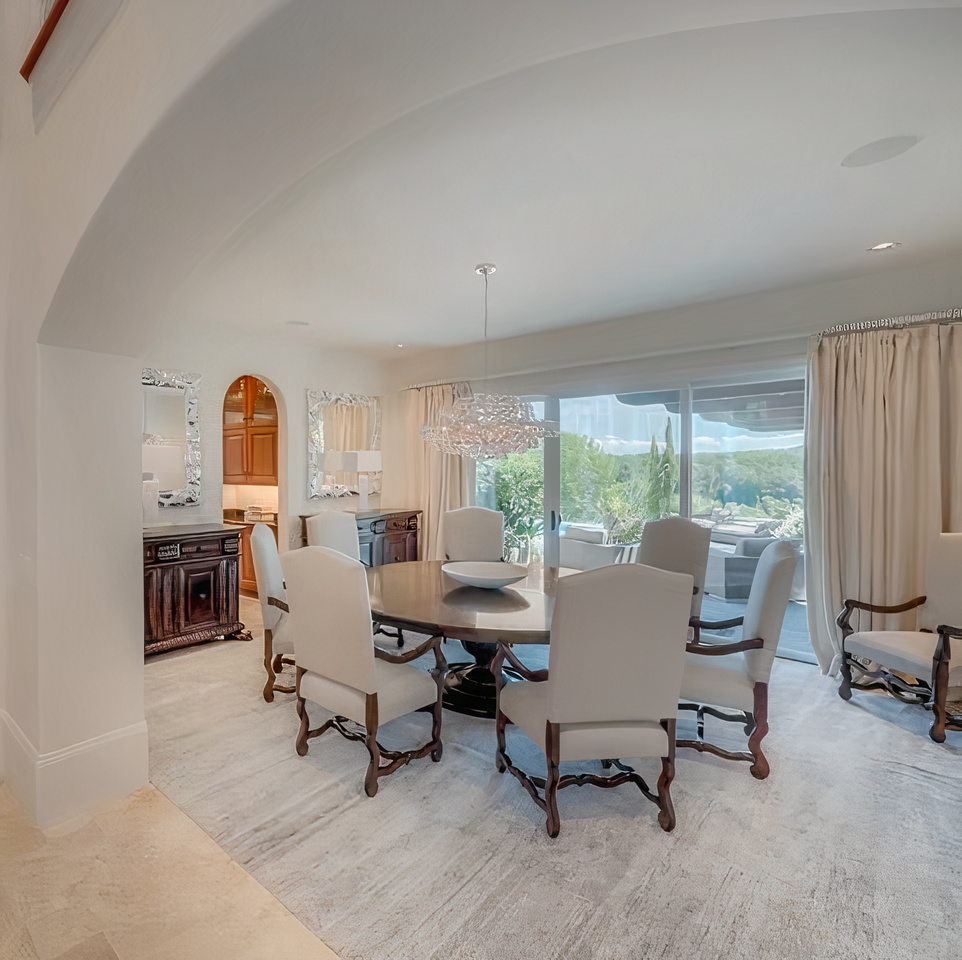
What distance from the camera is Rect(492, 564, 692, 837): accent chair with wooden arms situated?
186cm

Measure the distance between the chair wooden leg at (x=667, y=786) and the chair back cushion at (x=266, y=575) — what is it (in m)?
2.08

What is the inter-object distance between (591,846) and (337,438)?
182 inches

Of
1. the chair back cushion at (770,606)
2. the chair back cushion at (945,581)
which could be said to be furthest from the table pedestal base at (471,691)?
the chair back cushion at (945,581)

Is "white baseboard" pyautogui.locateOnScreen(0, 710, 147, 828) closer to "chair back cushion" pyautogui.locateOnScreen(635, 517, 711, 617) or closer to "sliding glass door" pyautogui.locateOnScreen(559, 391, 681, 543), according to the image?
"chair back cushion" pyautogui.locateOnScreen(635, 517, 711, 617)

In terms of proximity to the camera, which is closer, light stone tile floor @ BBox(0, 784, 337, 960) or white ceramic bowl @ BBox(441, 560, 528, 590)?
light stone tile floor @ BBox(0, 784, 337, 960)

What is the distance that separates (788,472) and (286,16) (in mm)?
4096

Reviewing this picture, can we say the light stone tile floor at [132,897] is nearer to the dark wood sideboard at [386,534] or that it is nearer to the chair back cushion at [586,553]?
the dark wood sideboard at [386,534]

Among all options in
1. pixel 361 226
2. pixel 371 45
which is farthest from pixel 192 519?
pixel 371 45

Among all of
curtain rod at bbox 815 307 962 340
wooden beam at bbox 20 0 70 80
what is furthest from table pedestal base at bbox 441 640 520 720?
curtain rod at bbox 815 307 962 340

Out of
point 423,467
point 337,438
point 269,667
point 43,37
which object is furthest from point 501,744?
point 337,438

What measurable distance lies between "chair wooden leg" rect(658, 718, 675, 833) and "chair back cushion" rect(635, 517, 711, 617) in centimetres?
144

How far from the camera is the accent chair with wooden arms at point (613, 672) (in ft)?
6.09

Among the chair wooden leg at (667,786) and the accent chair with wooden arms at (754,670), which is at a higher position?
the accent chair with wooden arms at (754,670)

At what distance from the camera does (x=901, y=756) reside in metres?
2.58
